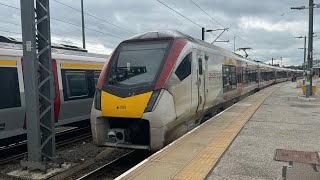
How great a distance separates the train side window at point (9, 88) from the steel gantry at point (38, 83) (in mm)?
1736

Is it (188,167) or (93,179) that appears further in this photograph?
(93,179)

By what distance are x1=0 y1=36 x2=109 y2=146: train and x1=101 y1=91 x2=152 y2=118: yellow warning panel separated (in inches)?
109

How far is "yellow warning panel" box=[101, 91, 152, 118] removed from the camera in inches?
283

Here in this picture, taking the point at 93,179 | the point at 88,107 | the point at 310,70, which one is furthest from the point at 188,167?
the point at 310,70

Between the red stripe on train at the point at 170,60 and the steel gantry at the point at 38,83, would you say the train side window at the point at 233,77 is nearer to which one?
the red stripe on train at the point at 170,60

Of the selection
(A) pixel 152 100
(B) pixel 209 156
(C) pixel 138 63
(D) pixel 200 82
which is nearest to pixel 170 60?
(C) pixel 138 63

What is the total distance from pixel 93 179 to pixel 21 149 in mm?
4097

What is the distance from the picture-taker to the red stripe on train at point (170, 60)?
24.3ft

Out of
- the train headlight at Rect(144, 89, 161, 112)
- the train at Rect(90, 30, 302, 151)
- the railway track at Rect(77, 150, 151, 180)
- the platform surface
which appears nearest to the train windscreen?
the train at Rect(90, 30, 302, 151)

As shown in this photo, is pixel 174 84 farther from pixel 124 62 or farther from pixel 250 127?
pixel 250 127

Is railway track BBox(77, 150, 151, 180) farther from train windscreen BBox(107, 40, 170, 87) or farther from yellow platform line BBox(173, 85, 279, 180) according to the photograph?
yellow platform line BBox(173, 85, 279, 180)

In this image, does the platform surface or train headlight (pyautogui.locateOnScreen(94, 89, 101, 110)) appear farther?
train headlight (pyautogui.locateOnScreen(94, 89, 101, 110))

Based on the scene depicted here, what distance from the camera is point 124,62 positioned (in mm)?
8172

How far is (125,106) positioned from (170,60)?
149cm
